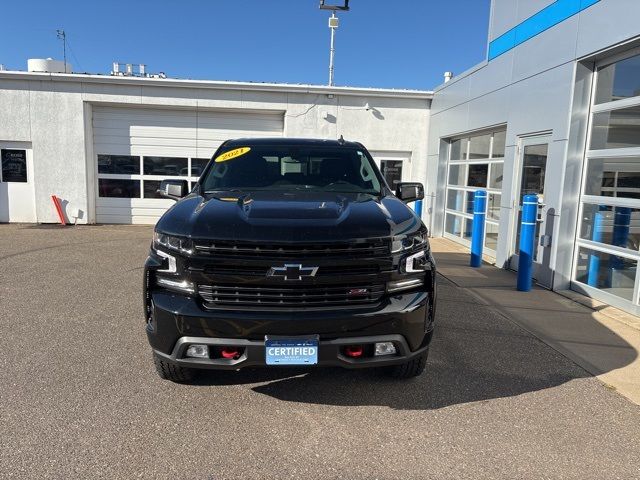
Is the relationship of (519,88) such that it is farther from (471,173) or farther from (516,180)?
(471,173)

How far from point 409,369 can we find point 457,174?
8.66 m

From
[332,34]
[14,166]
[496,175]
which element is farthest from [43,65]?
[496,175]

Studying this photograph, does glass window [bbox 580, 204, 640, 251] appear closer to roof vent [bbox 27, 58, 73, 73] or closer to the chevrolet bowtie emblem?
the chevrolet bowtie emblem

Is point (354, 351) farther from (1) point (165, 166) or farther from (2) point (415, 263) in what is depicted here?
(1) point (165, 166)

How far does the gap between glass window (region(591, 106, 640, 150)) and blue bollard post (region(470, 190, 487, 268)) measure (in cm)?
211

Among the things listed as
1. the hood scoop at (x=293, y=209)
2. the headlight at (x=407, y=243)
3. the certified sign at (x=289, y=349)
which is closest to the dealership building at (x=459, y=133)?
the headlight at (x=407, y=243)

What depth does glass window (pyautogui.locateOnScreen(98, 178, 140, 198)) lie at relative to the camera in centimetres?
1330

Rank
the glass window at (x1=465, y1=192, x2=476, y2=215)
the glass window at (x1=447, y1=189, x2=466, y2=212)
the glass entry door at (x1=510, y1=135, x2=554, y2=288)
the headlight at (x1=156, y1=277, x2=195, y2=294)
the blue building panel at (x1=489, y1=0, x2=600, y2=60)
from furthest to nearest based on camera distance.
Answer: the glass window at (x1=447, y1=189, x2=466, y2=212), the glass window at (x1=465, y1=192, x2=476, y2=215), the glass entry door at (x1=510, y1=135, x2=554, y2=288), the blue building panel at (x1=489, y1=0, x2=600, y2=60), the headlight at (x1=156, y1=277, x2=195, y2=294)

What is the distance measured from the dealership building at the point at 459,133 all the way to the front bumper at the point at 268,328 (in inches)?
159

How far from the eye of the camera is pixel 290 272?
114 inches

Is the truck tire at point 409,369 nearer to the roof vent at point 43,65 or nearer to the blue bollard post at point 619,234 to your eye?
the blue bollard post at point 619,234

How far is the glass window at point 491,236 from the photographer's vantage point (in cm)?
934

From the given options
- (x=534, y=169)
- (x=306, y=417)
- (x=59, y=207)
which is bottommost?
(x=306, y=417)

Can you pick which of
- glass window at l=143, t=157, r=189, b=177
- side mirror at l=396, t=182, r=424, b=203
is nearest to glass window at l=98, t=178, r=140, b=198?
glass window at l=143, t=157, r=189, b=177
